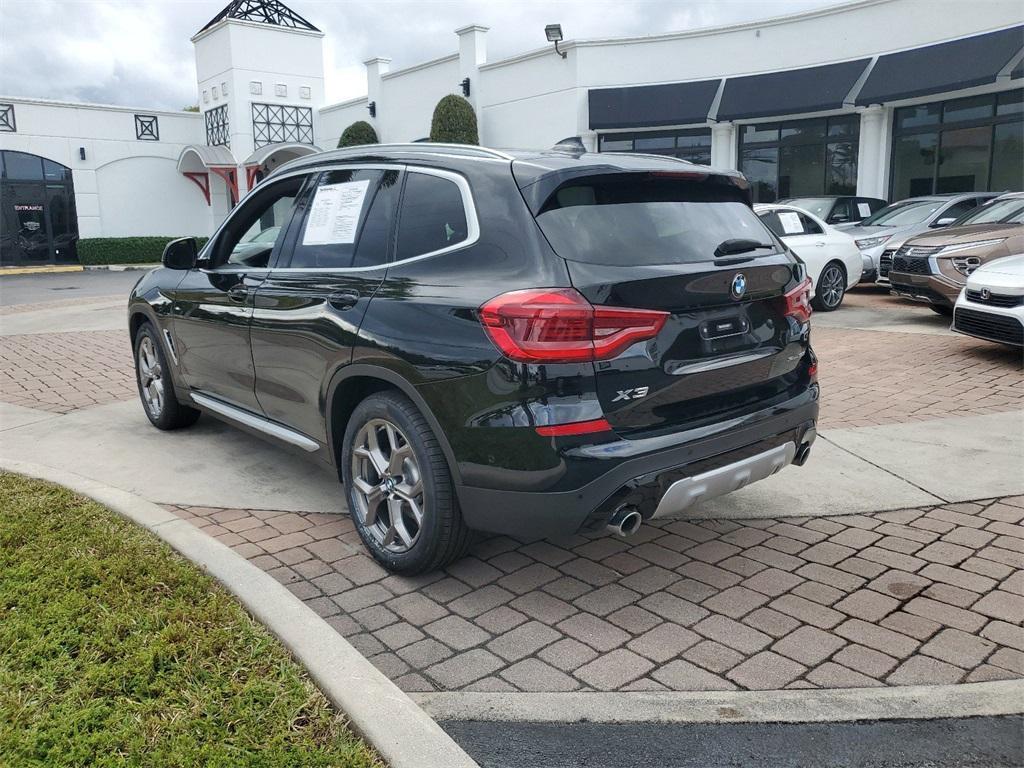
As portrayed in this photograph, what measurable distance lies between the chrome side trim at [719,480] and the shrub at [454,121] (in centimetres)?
2184

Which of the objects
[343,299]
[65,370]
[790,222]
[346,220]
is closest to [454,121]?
[790,222]

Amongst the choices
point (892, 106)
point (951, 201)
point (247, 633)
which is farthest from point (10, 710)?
point (892, 106)

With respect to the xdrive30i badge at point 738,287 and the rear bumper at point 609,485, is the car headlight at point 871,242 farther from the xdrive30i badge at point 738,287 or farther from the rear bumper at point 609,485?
the rear bumper at point 609,485

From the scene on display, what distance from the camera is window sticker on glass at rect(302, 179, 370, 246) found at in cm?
404

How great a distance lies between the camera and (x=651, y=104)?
72.3 feet

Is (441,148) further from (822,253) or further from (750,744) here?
(822,253)

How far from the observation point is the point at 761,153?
22.1 metres

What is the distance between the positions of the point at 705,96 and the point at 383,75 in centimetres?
1193

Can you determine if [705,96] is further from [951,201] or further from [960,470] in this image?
[960,470]

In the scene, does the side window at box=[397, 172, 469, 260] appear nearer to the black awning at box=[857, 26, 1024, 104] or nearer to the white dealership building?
the white dealership building

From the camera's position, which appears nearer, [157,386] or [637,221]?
[637,221]

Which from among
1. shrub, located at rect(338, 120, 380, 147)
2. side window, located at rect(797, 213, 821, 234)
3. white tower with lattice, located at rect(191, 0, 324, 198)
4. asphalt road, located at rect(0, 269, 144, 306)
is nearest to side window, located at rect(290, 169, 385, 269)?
side window, located at rect(797, 213, 821, 234)

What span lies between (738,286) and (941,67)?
17495 millimetres

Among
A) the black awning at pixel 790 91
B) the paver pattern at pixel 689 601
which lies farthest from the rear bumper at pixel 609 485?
the black awning at pixel 790 91
